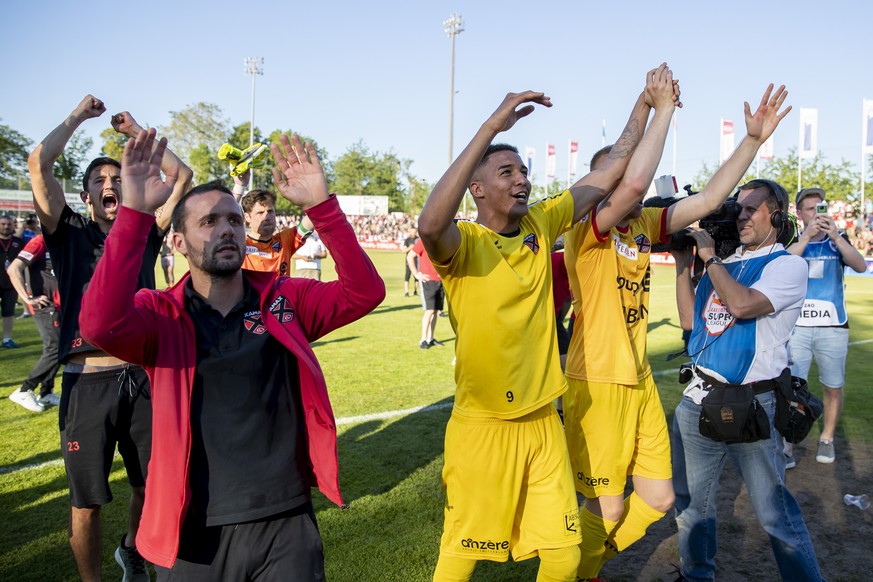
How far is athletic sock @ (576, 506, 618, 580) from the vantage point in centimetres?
394

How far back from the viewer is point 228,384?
8.74 ft

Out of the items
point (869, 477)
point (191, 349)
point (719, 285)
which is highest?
point (719, 285)

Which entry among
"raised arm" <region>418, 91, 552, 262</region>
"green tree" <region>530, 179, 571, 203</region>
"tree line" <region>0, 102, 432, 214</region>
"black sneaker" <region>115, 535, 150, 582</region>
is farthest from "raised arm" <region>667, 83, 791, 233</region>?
"green tree" <region>530, 179, 571, 203</region>

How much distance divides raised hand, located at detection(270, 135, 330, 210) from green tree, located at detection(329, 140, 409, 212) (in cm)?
8288

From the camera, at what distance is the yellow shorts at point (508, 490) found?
3334mm

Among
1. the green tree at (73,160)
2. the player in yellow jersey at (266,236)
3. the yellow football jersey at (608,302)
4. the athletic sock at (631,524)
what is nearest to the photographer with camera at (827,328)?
the athletic sock at (631,524)

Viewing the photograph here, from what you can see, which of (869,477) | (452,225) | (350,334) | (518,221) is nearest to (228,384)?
(452,225)

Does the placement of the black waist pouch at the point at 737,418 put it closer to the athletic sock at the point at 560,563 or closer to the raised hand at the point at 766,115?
the athletic sock at the point at 560,563

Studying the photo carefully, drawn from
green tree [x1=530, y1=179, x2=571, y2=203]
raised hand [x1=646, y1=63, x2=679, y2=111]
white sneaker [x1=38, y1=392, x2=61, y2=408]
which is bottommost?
white sneaker [x1=38, y1=392, x2=61, y2=408]

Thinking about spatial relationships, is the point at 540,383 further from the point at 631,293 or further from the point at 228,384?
the point at 228,384

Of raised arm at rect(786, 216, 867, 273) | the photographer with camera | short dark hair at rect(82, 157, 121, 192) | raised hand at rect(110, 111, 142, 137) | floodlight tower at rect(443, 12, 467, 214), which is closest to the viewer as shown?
raised hand at rect(110, 111, 142, 137)

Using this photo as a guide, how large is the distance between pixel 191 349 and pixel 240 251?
17.7 inches

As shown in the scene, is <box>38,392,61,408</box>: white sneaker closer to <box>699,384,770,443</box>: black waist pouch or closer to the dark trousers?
the dark trousers

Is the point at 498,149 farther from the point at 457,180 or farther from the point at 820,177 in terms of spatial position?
the point at 820,177
